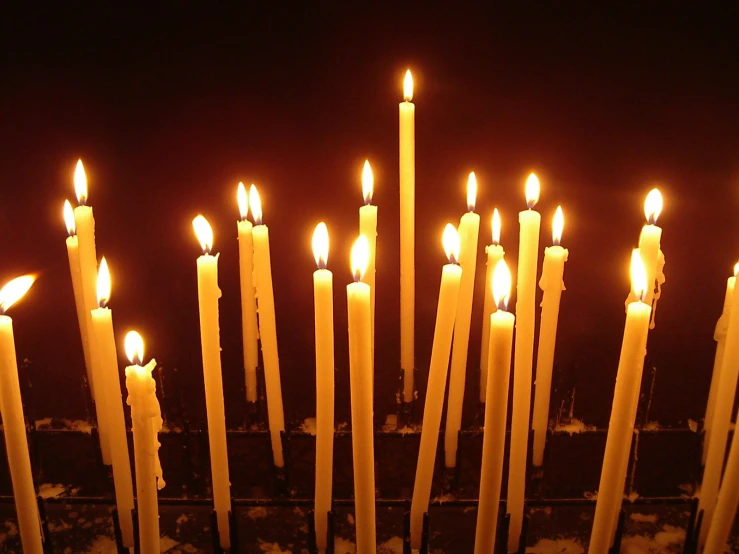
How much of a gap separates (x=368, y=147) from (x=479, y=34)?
250 millimetres

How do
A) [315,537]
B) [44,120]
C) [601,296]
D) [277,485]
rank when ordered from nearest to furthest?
1. [315,537]
2. [277,485]
3. [44,120]
4. [601,296]

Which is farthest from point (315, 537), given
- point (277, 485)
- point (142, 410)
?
point (142, 410)

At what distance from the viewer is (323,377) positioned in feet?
2.63

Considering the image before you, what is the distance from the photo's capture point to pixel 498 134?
116 cm

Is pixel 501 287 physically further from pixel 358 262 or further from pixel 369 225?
pixel 369 225

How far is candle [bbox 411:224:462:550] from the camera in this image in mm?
806

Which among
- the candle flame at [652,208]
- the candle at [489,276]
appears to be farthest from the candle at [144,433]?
the candle flame at [652,208]

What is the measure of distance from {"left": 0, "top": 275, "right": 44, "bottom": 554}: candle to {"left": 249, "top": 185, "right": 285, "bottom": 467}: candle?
0.32 m

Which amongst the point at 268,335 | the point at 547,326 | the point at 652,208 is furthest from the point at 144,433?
the point at 652,208

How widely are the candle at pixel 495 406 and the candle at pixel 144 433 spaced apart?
340 mm

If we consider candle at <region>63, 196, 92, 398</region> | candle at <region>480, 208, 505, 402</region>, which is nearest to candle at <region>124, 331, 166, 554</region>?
candle at <region>63, 196, 92, 398</region>

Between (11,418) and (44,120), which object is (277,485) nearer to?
(11,418)

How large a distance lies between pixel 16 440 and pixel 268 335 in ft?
1.24

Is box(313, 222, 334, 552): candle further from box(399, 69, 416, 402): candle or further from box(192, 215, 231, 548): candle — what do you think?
box(399, 69, 416, 402): candle
